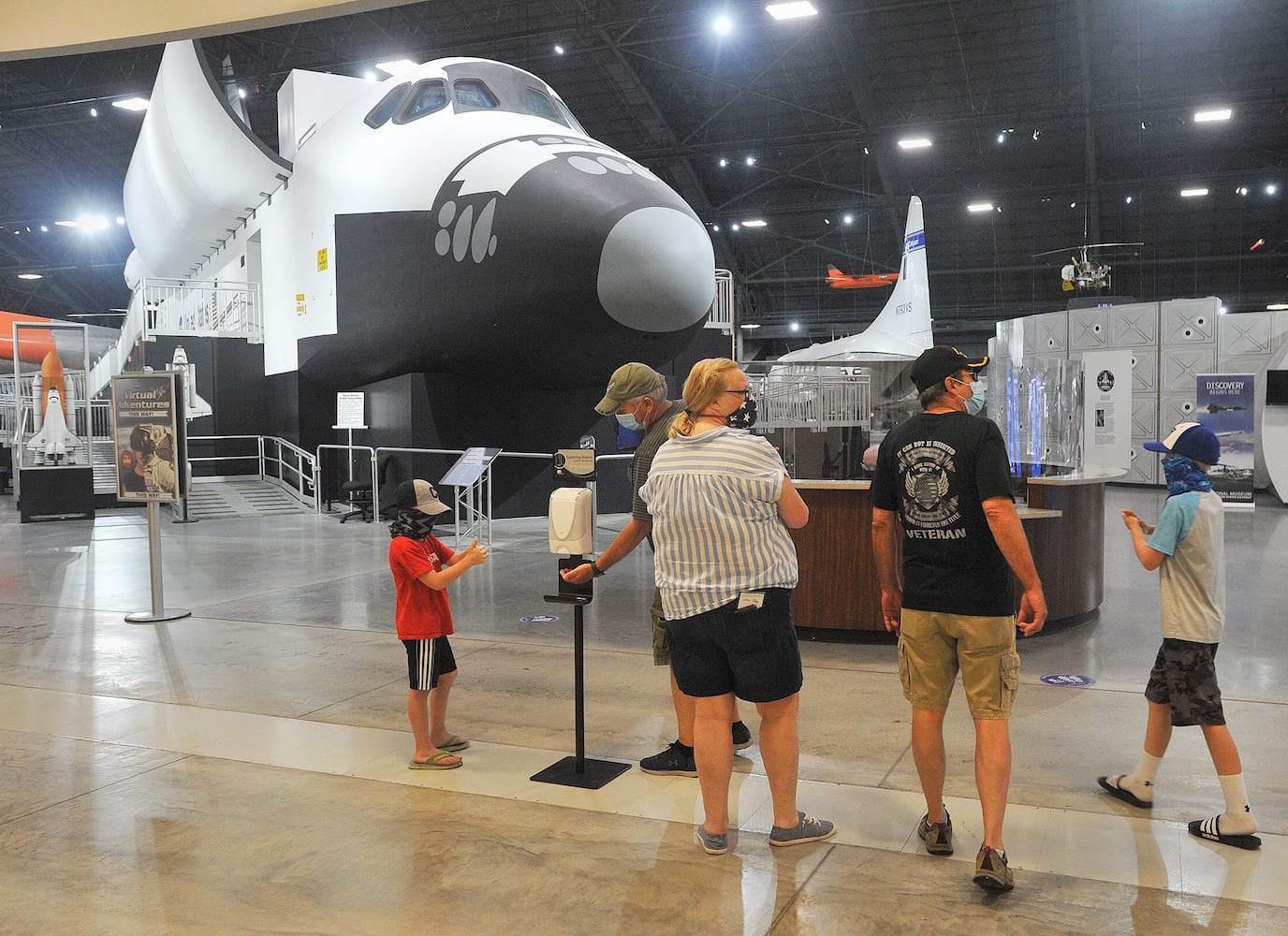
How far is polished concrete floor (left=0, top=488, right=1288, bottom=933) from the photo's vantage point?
10.1 ft

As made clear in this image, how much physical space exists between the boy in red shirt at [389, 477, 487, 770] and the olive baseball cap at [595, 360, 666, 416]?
837 mm

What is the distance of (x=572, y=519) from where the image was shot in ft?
13.4

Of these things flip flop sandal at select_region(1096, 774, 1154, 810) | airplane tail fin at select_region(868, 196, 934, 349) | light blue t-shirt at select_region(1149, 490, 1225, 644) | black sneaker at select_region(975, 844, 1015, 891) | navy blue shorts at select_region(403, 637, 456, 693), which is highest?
airplane tail fin at select_region(868, 196, 934, 349)

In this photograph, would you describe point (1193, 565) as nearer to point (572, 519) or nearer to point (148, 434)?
point (572, 519)

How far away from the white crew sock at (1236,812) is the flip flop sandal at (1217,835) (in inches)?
0.6

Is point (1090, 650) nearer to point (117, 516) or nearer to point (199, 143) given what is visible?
point (117, 516)

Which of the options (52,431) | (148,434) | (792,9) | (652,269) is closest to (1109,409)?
(792,9)

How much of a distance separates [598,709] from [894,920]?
253 cm

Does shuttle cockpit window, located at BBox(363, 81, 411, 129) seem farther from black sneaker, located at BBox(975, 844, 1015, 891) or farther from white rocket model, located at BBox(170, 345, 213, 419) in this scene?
black sneaker, located at BBox(975, 844, 1015, 891)

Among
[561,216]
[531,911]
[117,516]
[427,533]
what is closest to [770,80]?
[561,216]

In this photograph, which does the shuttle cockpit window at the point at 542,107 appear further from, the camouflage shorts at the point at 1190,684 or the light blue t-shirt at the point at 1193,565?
the camouflage shorts at the point at 1190,684

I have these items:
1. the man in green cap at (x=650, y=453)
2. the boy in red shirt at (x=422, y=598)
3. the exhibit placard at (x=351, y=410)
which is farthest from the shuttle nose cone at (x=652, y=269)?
the boy in red shirt at (x=422, y=598)

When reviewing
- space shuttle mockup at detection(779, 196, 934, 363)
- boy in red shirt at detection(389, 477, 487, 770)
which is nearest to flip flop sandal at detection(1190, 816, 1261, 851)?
boy in red shirt at detection(389, 477, 487, 770)

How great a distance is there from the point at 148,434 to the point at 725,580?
6.33 m
